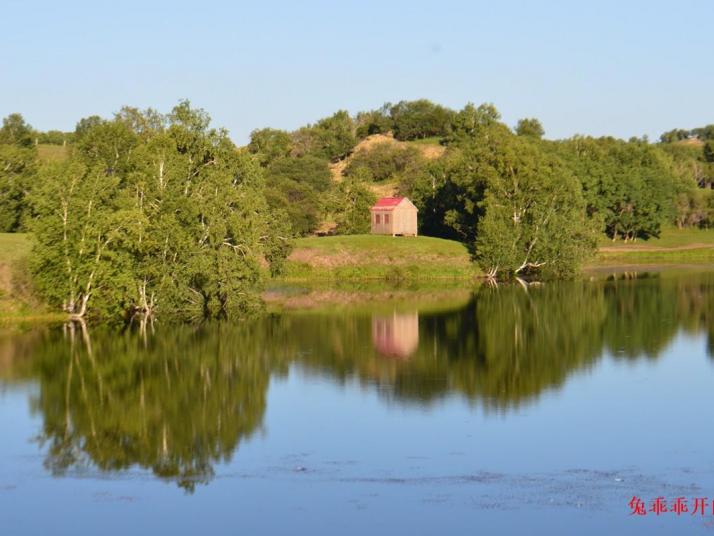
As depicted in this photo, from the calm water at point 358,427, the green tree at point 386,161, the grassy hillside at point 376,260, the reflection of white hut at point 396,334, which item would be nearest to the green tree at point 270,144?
the green tree at point 386,161

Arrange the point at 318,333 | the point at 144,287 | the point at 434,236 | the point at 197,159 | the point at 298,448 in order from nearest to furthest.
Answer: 1. the point at 298,448
2. the point at 318,333
3. the point at 144,287
4. the point at 197,159
5. the point at 434,236

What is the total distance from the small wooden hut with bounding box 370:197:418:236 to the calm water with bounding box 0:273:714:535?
40744 mm

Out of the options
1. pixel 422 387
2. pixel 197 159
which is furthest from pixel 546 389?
pixel 197 159

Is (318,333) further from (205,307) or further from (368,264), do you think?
(368,264)

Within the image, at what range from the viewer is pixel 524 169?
3410 inches

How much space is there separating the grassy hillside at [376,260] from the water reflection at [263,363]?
22.0 meters

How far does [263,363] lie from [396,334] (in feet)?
34.2

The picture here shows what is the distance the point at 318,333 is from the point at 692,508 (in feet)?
98.7

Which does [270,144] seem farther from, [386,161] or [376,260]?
[376,260]

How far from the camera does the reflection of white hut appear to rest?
4578 centimetres

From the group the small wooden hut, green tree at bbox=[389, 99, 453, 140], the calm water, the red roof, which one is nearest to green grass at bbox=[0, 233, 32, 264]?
the calm water

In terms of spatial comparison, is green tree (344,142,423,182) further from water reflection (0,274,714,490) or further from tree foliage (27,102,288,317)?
tree foliage (27,102,288,317)

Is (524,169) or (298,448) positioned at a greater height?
(524,169)

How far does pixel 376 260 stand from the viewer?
3455 inches
